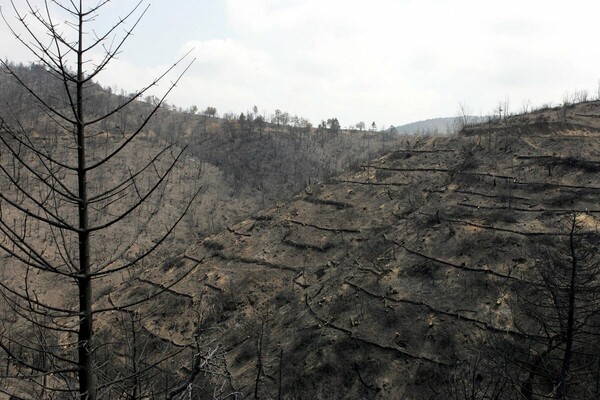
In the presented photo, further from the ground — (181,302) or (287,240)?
(287,240)

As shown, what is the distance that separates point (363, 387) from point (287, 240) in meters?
A: 15.6

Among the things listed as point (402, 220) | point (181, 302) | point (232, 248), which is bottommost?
point (181, 302)

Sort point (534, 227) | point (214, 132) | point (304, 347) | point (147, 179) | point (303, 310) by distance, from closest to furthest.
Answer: point (304, 347)
point (534, 227)
point (303, 310)
point (147, 179)
point (214, 132)

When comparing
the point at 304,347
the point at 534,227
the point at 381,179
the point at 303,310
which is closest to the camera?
the point at 304,347

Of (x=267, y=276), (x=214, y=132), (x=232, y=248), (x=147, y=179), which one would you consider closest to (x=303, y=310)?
(x=267, y=276)

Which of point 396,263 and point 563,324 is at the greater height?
point 563,324

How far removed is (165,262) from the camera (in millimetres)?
37188

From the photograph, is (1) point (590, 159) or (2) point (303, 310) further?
(1) point (590, 159)

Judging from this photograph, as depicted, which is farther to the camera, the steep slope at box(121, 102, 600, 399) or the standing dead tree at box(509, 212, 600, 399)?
the steep slope at box(121, 102, 600, 399)

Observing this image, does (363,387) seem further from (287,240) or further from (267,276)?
(287,240)

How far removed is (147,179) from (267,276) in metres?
42.2

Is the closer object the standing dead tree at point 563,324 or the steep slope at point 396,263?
the standing dead tree at point 563,324

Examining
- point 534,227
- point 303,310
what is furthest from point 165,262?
point 534,227

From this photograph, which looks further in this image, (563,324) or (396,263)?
(396,263)
